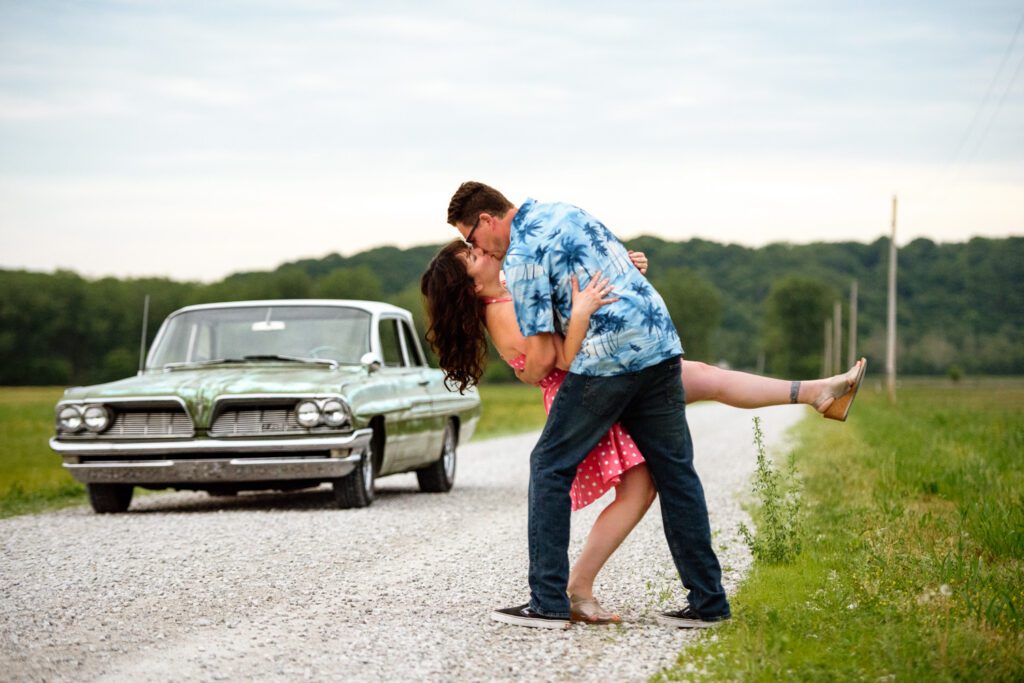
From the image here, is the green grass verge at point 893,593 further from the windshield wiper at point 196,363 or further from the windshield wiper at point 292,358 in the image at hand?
the windshield wiper at point 196,363

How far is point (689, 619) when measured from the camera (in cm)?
508

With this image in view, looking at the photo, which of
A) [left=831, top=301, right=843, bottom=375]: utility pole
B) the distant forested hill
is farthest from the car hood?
[left=831, top=301, right=843, bottom=375]: utility pole

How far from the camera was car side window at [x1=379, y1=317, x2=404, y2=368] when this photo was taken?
37.8 feet

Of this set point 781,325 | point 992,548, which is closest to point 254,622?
point 992,548

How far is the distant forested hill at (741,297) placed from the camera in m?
54.0

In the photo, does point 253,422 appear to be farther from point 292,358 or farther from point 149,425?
point 292,358

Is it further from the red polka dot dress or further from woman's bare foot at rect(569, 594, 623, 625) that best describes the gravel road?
the red polka dot dress

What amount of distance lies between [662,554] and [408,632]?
105 inches

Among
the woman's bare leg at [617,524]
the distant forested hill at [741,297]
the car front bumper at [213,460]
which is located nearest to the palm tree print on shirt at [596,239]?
the woman's bare leg at [617,524]

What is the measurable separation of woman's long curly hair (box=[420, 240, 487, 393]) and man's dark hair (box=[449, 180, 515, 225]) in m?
0.24

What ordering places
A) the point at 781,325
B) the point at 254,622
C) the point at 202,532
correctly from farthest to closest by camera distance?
1. the point at 781,325
2. the point at 202,532
3. the point at 254,622

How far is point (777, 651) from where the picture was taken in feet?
14.5

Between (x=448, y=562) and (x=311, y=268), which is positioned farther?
(x=311, y=268)

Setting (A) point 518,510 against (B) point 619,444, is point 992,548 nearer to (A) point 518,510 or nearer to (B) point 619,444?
(B) point 619,444
